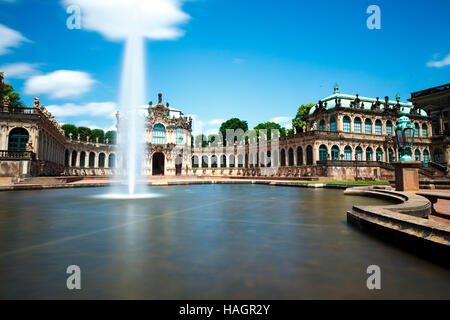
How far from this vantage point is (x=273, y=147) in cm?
5891

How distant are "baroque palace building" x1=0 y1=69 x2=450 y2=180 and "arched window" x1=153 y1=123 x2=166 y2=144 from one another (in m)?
0.24

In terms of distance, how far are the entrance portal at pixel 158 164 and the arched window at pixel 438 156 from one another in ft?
209

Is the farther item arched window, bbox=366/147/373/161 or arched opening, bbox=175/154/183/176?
arched opening, bbox=175/154/183/176

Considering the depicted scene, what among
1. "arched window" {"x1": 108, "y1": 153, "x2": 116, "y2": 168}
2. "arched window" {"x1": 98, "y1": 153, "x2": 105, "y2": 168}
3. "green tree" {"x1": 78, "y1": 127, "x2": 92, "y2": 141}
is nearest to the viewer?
"arched window" {"x1": 98, "y1": 153, "x2": 105, "y2": 168}

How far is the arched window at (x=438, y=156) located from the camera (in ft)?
191

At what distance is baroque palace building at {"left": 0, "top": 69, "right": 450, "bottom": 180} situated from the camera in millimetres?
34844

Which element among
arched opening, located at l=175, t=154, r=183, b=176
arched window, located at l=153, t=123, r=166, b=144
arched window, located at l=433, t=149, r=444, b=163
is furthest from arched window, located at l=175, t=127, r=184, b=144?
arched window, located at l=433, t=149, r=444, b=163

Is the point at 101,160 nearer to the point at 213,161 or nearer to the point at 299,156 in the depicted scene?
the point at 213,161

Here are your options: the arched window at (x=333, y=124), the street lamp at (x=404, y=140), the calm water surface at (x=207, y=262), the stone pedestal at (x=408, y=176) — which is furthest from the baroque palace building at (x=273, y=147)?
the calm water surface at (x=207, y=262)

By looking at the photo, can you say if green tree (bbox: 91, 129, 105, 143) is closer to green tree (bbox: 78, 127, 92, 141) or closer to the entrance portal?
green tree (bbox: 78, 127, 92, 141)

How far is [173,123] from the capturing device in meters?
66.2

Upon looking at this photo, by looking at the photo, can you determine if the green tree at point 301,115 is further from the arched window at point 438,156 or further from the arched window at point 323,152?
the arched window at point 438,156
